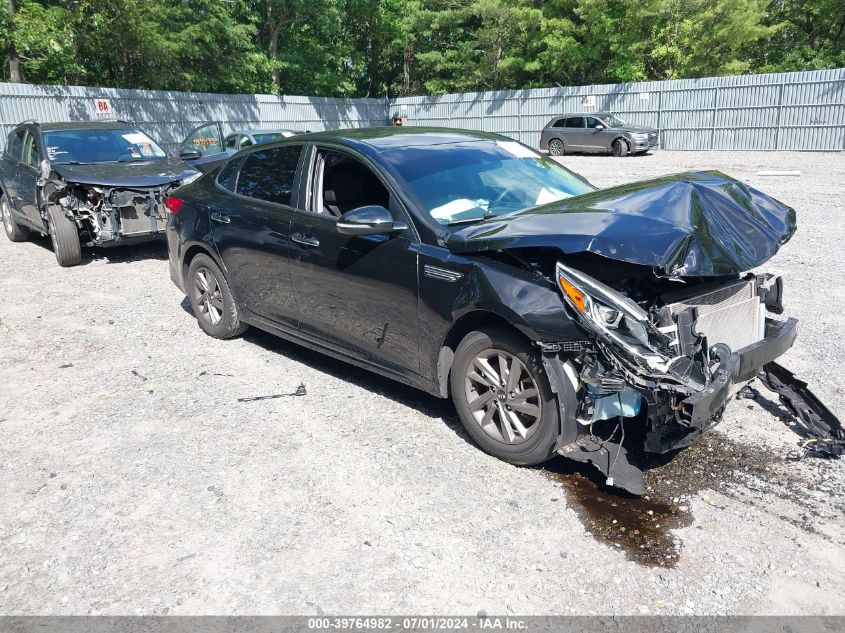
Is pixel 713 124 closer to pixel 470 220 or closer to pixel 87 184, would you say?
pixel 87 184

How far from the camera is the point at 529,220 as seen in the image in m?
3.94

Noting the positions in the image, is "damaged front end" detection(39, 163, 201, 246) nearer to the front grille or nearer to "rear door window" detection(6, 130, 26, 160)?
"rear door window" detection(6, 130, 26, 160)

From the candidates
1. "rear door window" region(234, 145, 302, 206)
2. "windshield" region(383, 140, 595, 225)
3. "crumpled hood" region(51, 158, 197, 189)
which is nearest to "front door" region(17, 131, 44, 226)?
"crumpled hood" region(51, 158, 197, 189)

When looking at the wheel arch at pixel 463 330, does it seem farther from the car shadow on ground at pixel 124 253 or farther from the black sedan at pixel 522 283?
the car shadow on ground at pixel 124 253

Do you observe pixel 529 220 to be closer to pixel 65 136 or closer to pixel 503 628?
pixel 503 628

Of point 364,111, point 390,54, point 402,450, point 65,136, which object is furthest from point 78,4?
point 402,450

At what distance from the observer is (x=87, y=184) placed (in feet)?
30.0

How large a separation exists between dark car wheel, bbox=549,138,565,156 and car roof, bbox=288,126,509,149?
22431 mm

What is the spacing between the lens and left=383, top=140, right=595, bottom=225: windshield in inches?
176

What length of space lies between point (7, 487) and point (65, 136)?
7597mm

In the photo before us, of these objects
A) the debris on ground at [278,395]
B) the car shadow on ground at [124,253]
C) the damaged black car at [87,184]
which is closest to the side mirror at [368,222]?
the debris on ground at [278,395]

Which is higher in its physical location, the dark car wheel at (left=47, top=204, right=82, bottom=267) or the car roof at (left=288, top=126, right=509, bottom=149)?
the car roof at (left=288, top=126, right=509, bottom=149)

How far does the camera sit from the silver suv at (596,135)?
24.9 m

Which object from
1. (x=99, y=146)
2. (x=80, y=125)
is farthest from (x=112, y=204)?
(x=80, y=125)
